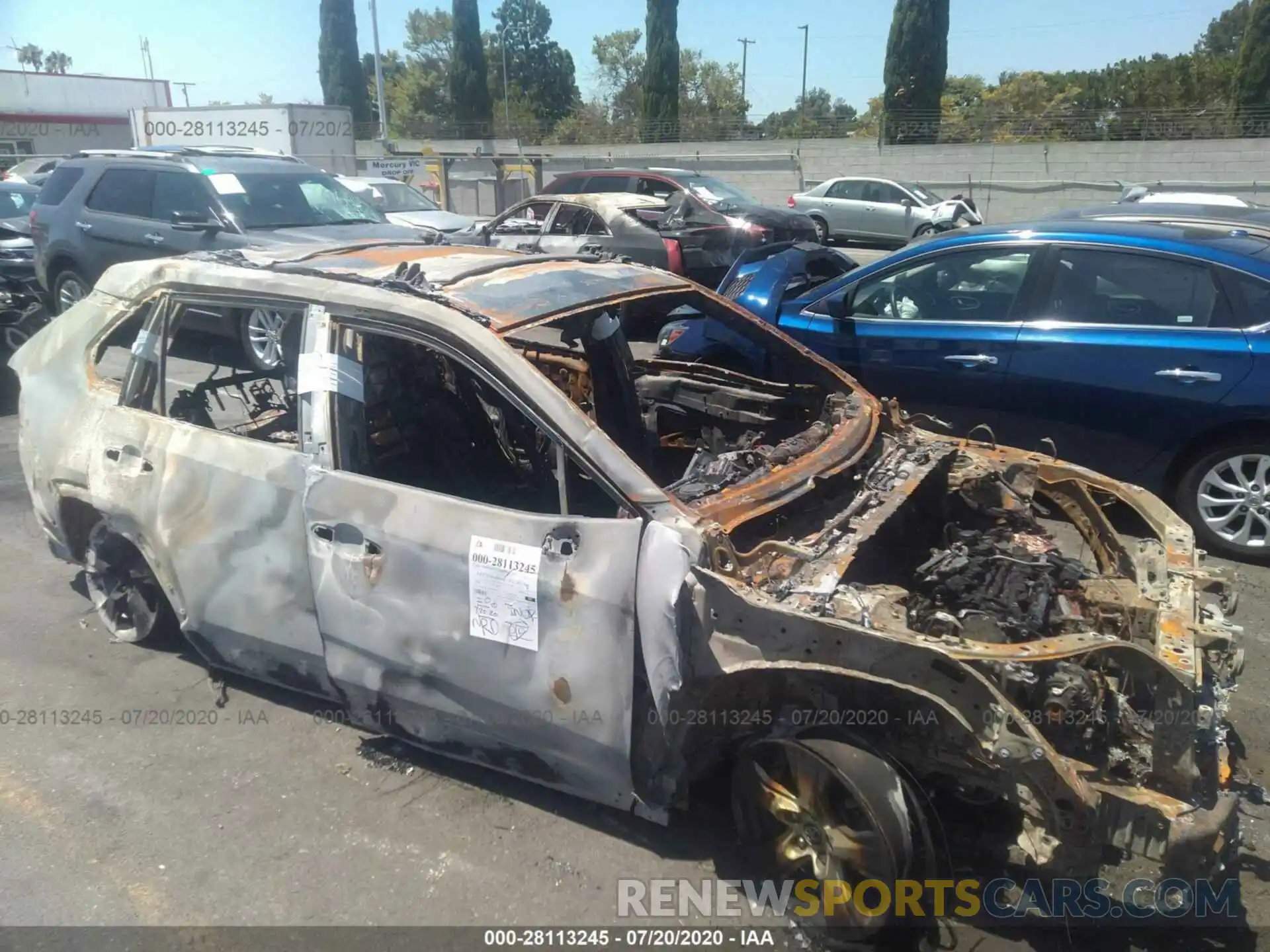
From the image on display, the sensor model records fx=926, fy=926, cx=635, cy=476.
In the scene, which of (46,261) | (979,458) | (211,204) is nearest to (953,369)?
(979,458)

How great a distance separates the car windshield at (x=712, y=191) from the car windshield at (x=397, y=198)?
430 cm

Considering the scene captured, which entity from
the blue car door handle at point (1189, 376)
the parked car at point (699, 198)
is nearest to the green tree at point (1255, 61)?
the parked car at point (699, 198)

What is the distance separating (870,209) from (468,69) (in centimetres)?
2746

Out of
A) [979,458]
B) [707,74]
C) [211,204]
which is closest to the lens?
[979,458]

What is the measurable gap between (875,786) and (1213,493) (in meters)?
3.45

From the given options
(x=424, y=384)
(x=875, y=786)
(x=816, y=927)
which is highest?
(x=424, y=384)

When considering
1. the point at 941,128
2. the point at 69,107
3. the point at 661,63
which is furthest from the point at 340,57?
the point at 941,128

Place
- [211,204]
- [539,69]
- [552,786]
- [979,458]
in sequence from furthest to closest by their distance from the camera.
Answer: [539,69]
[211,204]
[979,458]
[552,786]

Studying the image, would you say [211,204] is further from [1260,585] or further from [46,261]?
[1260,585]

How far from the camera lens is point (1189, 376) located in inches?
184

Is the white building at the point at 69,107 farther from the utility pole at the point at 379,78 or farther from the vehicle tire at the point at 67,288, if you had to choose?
the vehicle tire at the point at 67,288

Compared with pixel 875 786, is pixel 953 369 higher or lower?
higher

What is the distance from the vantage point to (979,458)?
3795 millimetres

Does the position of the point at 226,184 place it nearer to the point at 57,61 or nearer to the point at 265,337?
the point at 265,337
